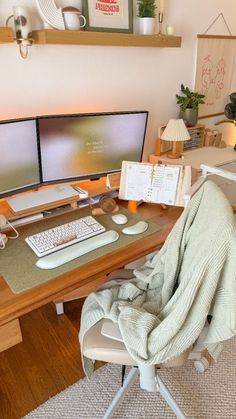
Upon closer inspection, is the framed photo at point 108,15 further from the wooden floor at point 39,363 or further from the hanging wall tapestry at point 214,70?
the wooden floor at point 39,363

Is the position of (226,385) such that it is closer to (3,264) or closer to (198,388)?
(198,388)

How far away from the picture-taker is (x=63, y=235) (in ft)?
4.12

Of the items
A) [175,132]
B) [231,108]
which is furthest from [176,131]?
[231,108]

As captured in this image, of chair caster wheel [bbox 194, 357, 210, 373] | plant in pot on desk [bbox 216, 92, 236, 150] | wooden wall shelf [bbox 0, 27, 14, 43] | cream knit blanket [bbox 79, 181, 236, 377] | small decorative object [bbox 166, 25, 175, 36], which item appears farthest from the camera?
plant in pot on desk [bbox 216, 92, 236, 150]

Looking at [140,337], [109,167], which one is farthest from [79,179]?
[140,337]

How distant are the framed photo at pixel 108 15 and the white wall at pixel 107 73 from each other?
8cm

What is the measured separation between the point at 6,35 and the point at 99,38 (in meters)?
0.42

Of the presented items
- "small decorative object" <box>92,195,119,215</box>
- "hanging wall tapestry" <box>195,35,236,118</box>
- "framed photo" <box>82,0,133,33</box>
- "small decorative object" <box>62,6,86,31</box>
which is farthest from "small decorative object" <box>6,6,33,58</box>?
"hanging wall tapestry" <box>195,35,236,118</box>

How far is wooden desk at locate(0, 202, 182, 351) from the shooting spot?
0.95m

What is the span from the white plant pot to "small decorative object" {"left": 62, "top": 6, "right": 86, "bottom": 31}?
→ 40 cm

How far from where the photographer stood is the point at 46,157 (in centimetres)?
141

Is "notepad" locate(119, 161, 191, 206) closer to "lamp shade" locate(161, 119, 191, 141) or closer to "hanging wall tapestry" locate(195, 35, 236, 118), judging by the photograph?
"lamp shade" locate(161, 119, 191, 141)

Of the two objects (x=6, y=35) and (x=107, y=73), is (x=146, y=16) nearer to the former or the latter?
(x=107, y=73)

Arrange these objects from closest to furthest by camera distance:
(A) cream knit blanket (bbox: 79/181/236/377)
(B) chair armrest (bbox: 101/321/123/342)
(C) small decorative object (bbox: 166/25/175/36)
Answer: (A) cream knit blanket (bbox: 79/181/236/377) < (B) chair armrest (bbox: 101/321/123/342) < (C) small decorative object (bbox: 166/25/175/36)
